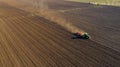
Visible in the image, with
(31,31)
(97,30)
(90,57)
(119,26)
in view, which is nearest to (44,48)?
(90,57)

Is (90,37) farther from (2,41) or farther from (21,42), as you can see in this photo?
(2,41)

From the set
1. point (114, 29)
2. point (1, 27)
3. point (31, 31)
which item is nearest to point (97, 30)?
point (114, 29)

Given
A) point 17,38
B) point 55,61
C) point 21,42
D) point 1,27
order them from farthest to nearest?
point 1,27 < point 17,38 < point 21,42 < point 55,61

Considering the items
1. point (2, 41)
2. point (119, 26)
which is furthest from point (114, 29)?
point (2, 41)

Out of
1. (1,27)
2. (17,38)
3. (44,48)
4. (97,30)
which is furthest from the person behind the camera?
(1,27)

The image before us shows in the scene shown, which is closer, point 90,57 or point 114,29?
point 90,57

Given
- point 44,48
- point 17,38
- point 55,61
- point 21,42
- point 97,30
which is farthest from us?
point 97,30

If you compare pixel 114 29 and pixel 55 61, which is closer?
pixel 55 61

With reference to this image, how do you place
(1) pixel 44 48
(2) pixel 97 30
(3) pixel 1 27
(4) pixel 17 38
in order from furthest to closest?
(3) pixel 1 27
(2) pixel 97 30
(4) pixel 17 38
(1) pixel 44 48

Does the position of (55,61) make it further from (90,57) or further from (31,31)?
(31,31)
